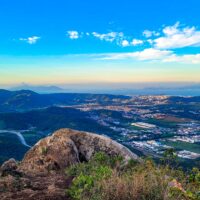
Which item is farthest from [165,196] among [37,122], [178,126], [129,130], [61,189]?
[37,122]

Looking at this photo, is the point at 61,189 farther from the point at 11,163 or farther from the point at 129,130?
the point at 129,130

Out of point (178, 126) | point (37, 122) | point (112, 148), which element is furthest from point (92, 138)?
point (37, 122)

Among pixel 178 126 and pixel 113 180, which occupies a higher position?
pixel 113 180

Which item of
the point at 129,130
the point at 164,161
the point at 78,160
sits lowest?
the point at 129,130

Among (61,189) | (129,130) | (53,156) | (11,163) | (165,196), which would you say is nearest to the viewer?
(165,196)

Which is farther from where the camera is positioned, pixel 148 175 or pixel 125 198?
pixel 148 175

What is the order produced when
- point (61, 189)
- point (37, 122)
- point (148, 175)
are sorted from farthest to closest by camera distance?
1. point (37, 122)
2. point (61, 189)
3. point (148, 175)

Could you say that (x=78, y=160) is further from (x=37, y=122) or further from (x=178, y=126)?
(x=37, y=122)
